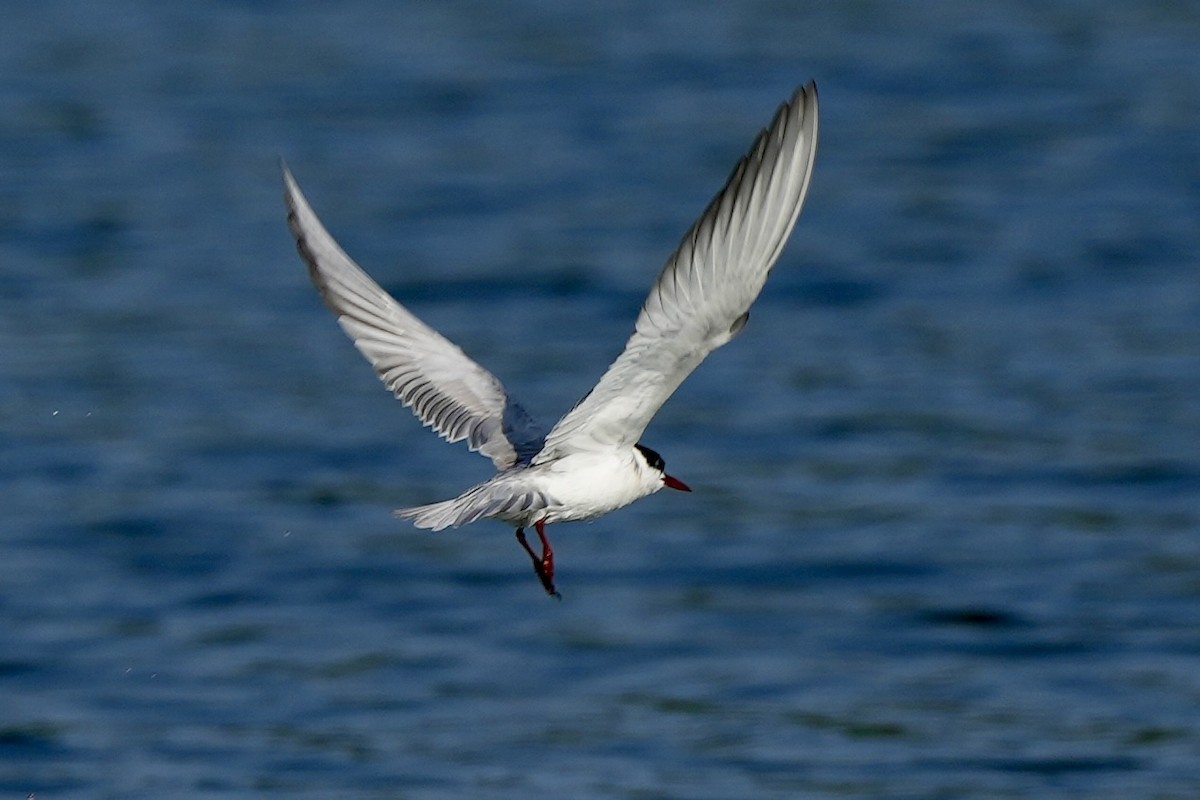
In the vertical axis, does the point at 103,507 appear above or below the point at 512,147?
below

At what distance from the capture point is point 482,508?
654 cm

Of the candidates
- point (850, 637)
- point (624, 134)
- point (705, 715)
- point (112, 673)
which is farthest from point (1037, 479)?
point (624, 134)

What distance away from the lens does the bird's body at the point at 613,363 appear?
6059 millimetres

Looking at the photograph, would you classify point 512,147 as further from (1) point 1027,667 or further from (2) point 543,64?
(1) point 1027,667

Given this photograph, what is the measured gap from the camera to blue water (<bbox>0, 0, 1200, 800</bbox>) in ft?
37.9

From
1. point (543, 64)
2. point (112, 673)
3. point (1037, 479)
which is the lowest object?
point (112, 673)

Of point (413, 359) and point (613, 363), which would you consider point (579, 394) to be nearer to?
point (413, 359)

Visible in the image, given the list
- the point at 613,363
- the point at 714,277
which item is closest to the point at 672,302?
the point at 714,277

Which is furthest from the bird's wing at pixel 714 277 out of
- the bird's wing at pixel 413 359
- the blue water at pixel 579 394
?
the blue water at pixel 579 394

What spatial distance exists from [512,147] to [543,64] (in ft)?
5.58

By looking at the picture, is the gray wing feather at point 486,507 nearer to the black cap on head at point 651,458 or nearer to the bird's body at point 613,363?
the bird's body at point 613,363

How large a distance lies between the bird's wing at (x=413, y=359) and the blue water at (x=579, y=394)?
3326 millimetres

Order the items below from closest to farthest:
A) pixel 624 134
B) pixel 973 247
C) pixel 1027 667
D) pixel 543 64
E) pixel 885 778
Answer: pixel 885 778 → pixel 1027 667 → pixel 973 247 → pixel 624 134 → pixel 543 64

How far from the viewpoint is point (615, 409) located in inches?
260
